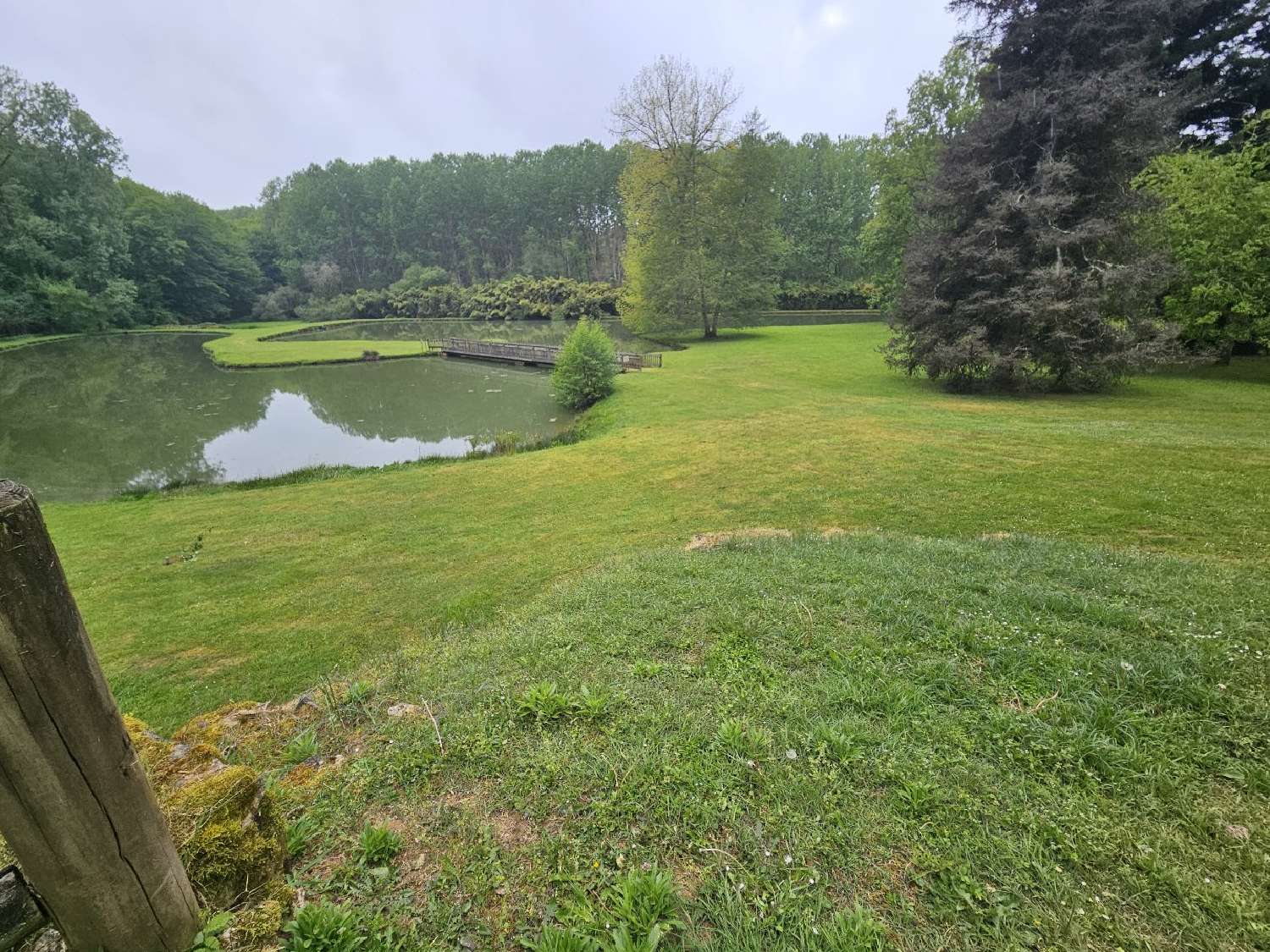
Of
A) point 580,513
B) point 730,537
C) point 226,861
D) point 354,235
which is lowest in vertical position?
point 580,513

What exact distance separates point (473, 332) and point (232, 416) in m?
27.6

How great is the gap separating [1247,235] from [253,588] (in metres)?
23.4

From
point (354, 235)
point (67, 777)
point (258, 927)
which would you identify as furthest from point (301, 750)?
point (354, 235)

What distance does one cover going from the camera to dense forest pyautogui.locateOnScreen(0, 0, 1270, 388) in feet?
46.0

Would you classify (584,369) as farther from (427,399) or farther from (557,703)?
(557,703)

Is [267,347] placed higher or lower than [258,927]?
higher

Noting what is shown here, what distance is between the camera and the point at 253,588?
6.73m

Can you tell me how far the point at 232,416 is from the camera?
758 inches

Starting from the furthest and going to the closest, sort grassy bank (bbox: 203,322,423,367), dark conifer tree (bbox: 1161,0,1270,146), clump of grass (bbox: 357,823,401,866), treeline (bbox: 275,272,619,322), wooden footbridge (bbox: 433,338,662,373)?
treeline (bbox: 275,272,619,322) < grassy bank (bbox: 203,322,423,367) < wooden footbridge (bbox: 433,338,662,373) < dark conifer tree (bbox: 1161,0,1270,146) < clump of grass (bbox: 357,823,401,866)

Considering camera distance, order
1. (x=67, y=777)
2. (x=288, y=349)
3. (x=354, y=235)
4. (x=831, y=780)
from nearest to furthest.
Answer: (x=67, y=777), (x=831, y=780), (x=288, y=349), (x=354, y=235)

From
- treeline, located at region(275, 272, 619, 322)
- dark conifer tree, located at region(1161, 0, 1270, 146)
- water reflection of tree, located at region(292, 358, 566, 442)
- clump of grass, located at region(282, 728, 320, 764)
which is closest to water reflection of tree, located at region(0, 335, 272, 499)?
water reflection of tree, located at region(292, 358, 566, 442)

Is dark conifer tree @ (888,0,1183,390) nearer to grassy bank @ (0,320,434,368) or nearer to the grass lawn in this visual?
the grass lawn

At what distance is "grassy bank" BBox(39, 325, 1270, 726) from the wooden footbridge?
11120mm

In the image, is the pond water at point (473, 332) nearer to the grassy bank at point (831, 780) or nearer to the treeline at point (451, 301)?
the treeline at point (451, 301)
